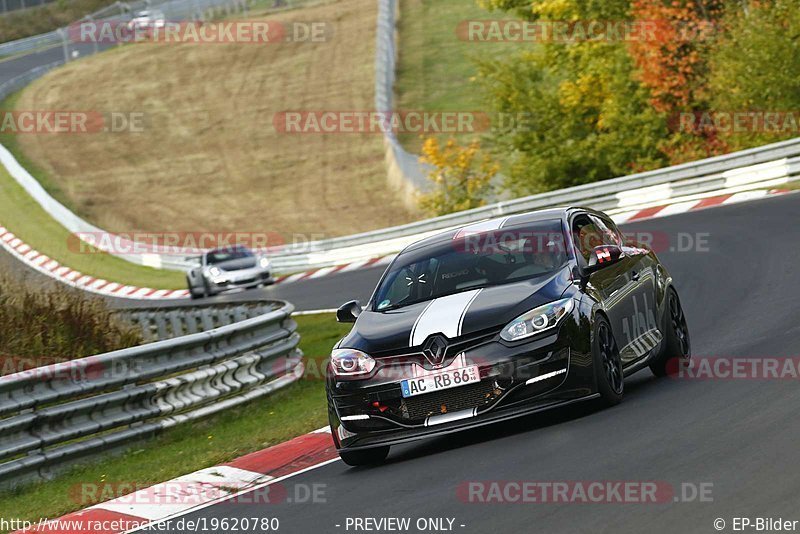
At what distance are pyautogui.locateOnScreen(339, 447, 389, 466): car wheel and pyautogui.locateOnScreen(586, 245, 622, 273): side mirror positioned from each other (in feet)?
6.55

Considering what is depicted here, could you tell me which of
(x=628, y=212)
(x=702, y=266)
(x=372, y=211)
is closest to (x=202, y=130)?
(x=372, y=211)

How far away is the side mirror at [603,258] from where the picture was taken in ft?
33.4

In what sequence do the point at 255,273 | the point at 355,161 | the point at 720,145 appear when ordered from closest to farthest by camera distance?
the point at 255,273 < the point at 720,145 < the point at 355,161

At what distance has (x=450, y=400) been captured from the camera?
9.20 meters

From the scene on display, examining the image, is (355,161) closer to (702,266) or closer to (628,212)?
(628,212)

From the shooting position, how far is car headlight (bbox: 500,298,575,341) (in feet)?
30.3

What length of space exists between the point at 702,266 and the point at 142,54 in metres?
55.3

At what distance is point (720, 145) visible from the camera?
120 feet

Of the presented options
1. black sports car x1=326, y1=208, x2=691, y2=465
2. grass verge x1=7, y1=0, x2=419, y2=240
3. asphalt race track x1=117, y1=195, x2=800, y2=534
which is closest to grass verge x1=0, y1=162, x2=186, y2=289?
grass verge x1=7, y1=0, x2=419, y2=240

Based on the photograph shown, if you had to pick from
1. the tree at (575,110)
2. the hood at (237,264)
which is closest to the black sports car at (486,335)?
the hood at (237,264)

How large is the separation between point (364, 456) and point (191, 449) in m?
2.67

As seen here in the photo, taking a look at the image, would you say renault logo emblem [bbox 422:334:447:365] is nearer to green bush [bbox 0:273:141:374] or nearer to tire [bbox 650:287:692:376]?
tire [bbox 650:287:692:376]

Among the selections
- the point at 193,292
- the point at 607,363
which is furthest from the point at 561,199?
the point at 607,363

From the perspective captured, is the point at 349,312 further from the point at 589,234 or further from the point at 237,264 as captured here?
the point at 237,264
